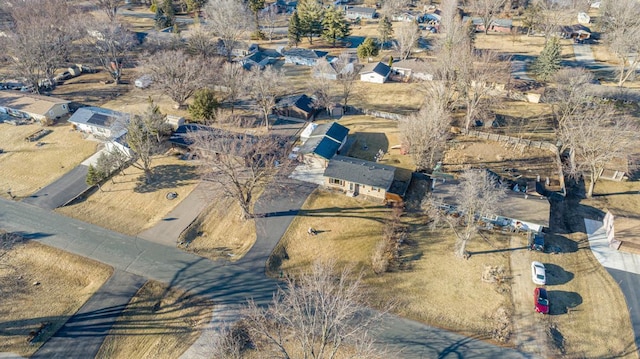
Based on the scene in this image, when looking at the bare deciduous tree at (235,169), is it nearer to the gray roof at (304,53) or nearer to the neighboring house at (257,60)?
the neighboring house at (257,60)

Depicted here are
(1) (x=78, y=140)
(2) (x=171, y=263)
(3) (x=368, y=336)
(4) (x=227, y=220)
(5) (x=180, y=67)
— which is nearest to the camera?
(3) (x=368, y=336)

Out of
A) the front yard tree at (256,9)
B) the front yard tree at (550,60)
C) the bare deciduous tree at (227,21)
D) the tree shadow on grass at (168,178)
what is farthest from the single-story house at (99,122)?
the front yard tree at (550,60)

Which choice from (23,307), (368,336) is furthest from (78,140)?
(368,336)

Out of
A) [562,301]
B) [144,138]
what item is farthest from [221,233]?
[562,301]

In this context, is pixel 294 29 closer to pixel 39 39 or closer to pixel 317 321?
pixel 39 39

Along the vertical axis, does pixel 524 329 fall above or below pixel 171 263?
below

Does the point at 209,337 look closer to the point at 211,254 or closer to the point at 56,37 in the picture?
the point at 211,254
